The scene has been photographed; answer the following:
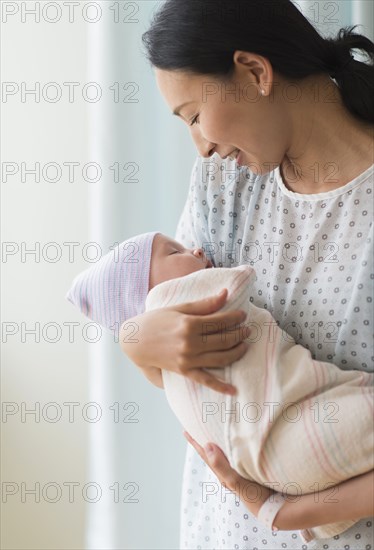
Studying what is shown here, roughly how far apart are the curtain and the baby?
47 cm

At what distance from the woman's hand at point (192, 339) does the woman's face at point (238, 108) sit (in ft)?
0.85

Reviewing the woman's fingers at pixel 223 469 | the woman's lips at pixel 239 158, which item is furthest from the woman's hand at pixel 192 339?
the woman's lips at pixel 239 158

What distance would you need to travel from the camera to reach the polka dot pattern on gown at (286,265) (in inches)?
45.4

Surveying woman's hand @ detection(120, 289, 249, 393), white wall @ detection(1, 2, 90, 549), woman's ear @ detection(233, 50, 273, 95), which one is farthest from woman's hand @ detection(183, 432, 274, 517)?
white wall @ detection(1, 2, 90, 549)

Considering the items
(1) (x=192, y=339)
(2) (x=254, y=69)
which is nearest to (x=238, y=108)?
(2) (x=254, y=69)

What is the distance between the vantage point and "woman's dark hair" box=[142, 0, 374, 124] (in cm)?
117

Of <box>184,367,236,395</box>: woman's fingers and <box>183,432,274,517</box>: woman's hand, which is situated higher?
<box>184,367,236,395</box>: woman's fingers

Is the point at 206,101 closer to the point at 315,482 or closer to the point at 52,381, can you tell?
the point at 315,482

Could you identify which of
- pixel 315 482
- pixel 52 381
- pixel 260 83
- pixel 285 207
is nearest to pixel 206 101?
pixel 260 83

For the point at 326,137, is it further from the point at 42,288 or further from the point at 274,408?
the point at 42,288

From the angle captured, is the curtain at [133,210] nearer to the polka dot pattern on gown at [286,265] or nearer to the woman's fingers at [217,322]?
the polka dot pattern on gown at [286,265]

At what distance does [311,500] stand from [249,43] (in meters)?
0.71

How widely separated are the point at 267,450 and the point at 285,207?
43 cm

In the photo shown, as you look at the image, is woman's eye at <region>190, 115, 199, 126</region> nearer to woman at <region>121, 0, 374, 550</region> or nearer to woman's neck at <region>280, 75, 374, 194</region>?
woman at <region>121, 0, 374, 550</region>
